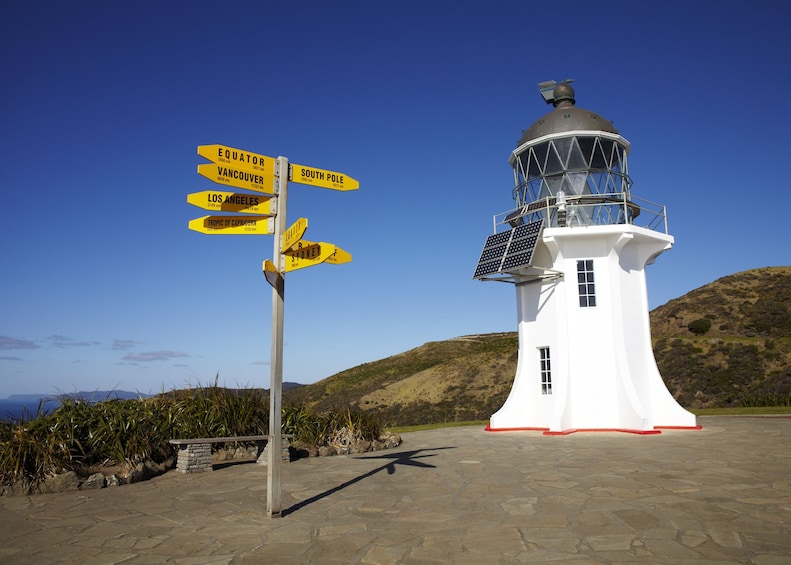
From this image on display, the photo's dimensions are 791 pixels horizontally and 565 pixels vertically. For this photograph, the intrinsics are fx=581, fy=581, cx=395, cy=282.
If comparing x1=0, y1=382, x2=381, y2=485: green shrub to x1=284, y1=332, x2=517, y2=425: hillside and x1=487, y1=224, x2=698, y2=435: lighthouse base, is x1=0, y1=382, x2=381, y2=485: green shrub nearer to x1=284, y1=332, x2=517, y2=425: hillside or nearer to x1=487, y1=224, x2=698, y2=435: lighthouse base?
x1=487, y1=224, x2=698, y2=435: lighthouse base

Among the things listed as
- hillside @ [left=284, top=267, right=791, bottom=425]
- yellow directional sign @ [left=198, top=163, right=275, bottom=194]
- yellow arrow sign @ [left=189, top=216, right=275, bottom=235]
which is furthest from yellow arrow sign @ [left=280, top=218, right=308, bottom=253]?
hillside @ [left=284, top=267, right=791, bottom=425]

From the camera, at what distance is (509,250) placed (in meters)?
16.0

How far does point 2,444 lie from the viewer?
7.83 meters

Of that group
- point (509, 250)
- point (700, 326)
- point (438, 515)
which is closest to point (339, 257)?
point (438, 515)

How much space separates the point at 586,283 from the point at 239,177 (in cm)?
1167

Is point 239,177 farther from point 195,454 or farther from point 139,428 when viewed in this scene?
point 139,428

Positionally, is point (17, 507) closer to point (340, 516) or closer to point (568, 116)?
point (340, 516)

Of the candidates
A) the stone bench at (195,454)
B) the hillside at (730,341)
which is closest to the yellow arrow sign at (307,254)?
the stone bench at (195,454)

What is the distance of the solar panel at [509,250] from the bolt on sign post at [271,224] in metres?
9.40

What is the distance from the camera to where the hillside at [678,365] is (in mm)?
29891

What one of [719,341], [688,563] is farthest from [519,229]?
[719,341]

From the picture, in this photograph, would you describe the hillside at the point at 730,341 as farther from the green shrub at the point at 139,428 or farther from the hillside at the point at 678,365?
the green shrub at the point at 139,428

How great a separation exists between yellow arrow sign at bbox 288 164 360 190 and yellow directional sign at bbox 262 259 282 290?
1.23 m

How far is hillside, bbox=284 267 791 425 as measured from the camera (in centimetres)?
2989
